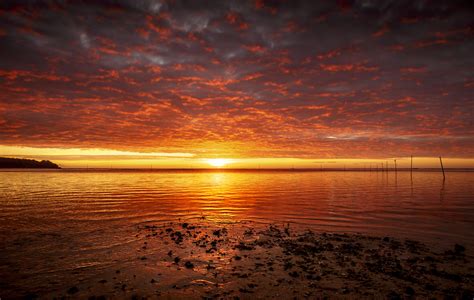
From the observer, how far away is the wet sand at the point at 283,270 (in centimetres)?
1086

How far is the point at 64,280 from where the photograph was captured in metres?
12.0

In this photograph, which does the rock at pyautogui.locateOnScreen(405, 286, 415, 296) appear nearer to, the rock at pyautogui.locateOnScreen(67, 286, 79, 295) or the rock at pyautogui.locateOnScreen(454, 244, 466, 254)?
the rock at pyautogui.locateOnScreen(454, 244, 466, 254)

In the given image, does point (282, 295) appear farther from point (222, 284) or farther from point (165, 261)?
point (165, 261)

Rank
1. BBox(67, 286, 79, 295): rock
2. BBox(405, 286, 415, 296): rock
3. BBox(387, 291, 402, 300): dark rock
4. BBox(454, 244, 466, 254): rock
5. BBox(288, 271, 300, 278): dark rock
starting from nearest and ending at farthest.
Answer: BBox(387, 291, 402, 300): dark rock < BBox(405, 286, 415, 296): rock < BBox(67, 286, 79, 295): rock < BBox(288, 271, 300, 278): dark rock < BBox(454, 244, 466, 254): rock

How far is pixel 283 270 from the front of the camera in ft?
43.1

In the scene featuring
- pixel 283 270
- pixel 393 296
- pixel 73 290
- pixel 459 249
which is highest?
pixel 459 249

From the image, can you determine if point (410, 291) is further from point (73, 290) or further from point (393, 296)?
point (73, 290)

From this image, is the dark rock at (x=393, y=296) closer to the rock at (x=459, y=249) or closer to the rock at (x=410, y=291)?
the rock at (x=410, y=291)

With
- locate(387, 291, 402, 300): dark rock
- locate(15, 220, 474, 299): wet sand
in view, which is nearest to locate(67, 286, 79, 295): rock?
locate(15, 220, 474, 299): wet sand

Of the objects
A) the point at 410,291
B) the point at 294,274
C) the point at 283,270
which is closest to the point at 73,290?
the point at 283,270

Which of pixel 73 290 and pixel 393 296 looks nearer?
pixel 393 296

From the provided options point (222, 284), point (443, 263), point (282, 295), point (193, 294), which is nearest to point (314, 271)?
point (282, 295)

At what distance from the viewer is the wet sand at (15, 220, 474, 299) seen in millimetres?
10859

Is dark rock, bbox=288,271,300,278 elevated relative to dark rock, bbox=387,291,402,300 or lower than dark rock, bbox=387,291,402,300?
lower
